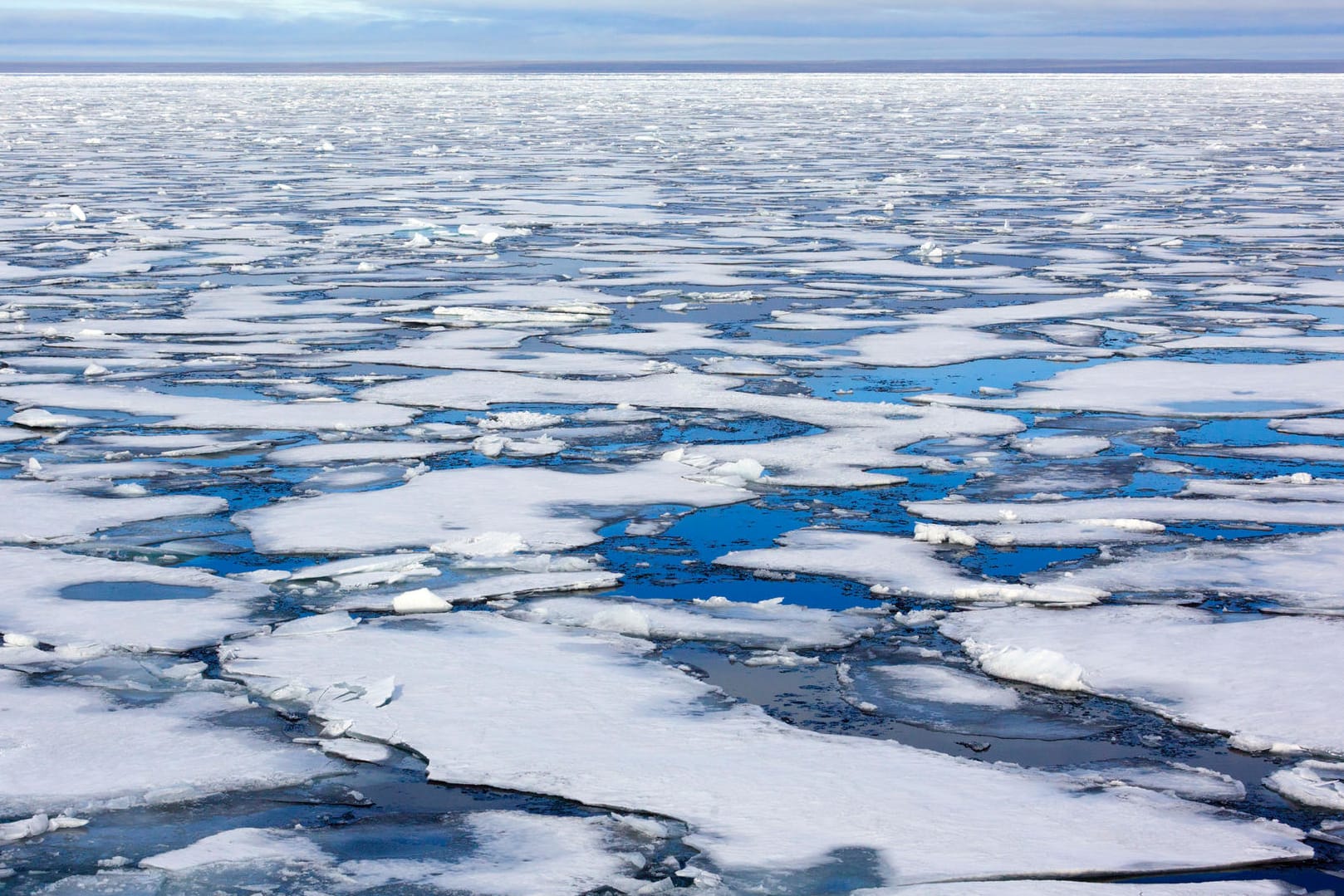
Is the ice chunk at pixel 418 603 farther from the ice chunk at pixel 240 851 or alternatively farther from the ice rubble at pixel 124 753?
the ice chunk at pixel 240 851

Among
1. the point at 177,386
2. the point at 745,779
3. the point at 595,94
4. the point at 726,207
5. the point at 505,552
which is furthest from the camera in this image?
the point at 595,94

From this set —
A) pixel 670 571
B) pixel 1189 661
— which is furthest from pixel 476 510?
pixel 1189 661

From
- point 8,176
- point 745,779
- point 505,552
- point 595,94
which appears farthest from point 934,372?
point 595,94

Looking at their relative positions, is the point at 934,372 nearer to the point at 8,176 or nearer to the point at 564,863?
the point at 564,863

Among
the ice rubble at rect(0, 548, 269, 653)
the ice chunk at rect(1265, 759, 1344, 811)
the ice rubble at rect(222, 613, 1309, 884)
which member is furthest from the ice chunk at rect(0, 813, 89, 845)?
the ice chunk at rect(1265, 759, 1344, 811)

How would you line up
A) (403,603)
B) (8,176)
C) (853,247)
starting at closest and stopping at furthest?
(403,603)
(853,247)
(8,176)

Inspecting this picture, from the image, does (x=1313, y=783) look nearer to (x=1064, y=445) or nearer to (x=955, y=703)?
(x=955, y=703)
